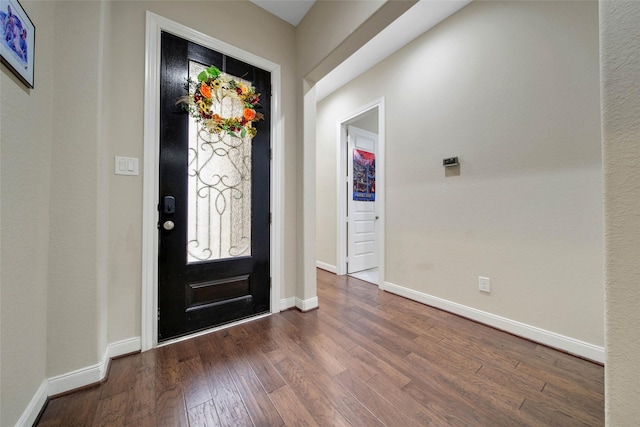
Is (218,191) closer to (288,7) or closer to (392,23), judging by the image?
(288,7)

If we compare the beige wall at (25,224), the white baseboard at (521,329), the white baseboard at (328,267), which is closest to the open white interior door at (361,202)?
the white baseboard at (328,267)

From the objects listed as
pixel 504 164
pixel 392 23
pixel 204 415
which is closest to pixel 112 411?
pixel 204 415

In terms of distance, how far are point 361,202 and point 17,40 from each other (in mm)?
3431

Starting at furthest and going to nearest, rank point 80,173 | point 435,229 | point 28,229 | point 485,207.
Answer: point 435,229, point 485,207, point 80,173, point 28,229

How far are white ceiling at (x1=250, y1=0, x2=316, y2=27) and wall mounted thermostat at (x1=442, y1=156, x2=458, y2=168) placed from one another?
190 cm

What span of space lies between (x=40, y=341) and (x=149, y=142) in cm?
121

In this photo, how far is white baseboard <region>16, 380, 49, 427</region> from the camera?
0.97m

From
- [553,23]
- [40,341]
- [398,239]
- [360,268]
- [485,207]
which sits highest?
[553,23]

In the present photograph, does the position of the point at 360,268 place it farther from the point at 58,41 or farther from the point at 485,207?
the point at 58,41

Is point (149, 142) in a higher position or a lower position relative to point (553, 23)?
lower

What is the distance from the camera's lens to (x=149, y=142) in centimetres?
157

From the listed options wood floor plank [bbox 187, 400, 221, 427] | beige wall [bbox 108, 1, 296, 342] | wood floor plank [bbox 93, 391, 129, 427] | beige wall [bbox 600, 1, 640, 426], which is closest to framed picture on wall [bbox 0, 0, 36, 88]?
beige wall [bbox 108, 1, 296, 342]

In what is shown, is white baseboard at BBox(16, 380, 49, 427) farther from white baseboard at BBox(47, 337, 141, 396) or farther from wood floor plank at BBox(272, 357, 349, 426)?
wood floor plank at BBox(272, 357, 349, 426)

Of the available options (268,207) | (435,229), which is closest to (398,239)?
(435,229)
